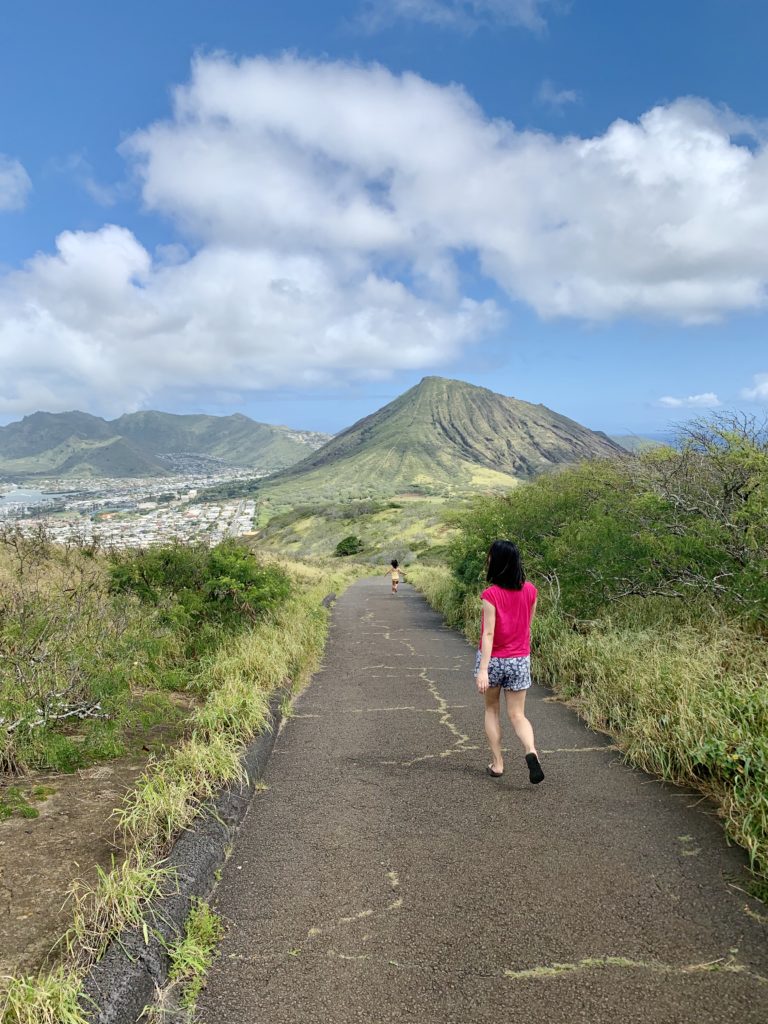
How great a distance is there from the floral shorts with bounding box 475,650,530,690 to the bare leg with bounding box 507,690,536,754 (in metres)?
0.07

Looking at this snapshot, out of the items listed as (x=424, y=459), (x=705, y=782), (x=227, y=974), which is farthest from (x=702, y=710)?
(x=424, y=459)

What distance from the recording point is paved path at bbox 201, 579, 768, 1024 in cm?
251

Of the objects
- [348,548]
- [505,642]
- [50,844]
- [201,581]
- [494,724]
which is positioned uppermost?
A: [505,642]

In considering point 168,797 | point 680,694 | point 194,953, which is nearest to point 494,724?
point 680,694

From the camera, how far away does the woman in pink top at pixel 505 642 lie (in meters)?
4.64

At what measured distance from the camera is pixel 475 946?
9.24 ft

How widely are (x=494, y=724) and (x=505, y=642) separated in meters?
0.68

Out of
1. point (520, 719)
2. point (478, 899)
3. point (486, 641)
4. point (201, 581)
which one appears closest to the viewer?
point (478, 899)

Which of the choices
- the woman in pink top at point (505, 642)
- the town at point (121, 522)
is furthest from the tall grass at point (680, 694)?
the town at point (121, 522)

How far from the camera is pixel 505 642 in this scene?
4.74 meters

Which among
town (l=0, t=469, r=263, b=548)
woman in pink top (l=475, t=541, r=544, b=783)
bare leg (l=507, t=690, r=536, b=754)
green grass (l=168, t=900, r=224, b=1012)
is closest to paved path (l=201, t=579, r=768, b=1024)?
green grass (l=168, t=900, r=224, b=1012)

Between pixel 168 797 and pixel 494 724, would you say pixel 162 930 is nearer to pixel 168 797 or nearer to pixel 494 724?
pixel 168 797

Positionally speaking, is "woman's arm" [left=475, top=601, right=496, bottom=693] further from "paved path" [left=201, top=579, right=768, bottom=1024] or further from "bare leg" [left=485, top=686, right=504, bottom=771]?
"paved path" [left=201, top=579, right=768, bottom=1024]

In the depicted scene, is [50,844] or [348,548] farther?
[348,548]
